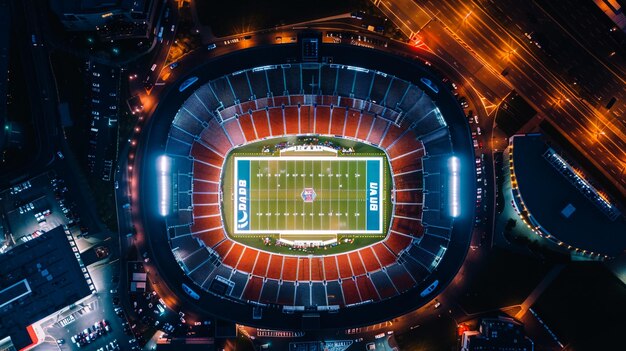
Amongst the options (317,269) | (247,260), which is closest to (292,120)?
(247,260)

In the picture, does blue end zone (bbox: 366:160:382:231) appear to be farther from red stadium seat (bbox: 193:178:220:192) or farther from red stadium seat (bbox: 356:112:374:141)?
red stadium seat (bbox: 193:178:220:192)

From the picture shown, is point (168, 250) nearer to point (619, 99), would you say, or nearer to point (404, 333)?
point (404, 333)

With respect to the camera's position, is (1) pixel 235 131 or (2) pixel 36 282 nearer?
(2) pixel 36 282

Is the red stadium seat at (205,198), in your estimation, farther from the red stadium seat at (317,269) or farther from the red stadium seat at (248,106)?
the red stadium seat at (317,269)

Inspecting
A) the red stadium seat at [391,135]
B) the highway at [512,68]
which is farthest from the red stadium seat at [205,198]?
the highway at [512,68]

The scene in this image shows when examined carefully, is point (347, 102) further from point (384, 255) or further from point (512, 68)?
point (512, 68)

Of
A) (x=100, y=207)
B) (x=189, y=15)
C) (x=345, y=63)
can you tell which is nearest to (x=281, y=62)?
(x=345, y=63)

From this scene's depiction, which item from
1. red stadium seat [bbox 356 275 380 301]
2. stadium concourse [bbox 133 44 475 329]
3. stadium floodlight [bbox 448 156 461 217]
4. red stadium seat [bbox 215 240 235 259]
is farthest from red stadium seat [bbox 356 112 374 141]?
red stadium seat [bbox 215 240 235 259]

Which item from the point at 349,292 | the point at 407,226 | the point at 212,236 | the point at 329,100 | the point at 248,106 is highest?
the point at 329,100
